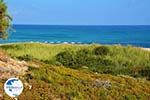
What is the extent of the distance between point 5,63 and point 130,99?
22.8ft

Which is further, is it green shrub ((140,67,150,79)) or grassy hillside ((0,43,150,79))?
grassy hillside ((0,43,150,79))

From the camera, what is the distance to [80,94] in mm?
30125

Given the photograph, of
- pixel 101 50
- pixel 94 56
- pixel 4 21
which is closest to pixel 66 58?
pixel 94 56

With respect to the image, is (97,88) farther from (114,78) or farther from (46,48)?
(46,48)

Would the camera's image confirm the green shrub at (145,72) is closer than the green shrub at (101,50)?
Yes

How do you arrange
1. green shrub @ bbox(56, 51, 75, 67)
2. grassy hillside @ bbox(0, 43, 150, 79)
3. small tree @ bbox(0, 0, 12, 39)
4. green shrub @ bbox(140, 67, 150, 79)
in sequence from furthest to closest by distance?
green shrub @ bbox(56, 51, 75, 67)
grassy hillside @ bbox(0, 43, 150, 79)
green shrub @ bbox(140, 67, 150, 79)
small tree @ bbox(0, 0, 12, 39)

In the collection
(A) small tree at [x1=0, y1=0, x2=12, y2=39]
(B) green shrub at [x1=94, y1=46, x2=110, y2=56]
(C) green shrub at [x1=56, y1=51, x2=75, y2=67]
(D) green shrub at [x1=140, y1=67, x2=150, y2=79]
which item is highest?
(A) small tree at [x1=0, y1=0, x2=12, y2=39]

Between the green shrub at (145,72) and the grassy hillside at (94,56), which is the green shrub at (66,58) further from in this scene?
the green shrub at (145,72)

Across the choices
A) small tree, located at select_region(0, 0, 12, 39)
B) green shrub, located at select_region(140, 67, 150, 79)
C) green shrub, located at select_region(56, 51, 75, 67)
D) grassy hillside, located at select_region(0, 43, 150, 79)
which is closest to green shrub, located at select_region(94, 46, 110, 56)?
grassy hillside, located at select_region(0, 43, 150, 79)

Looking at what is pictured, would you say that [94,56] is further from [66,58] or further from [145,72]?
[145,72]

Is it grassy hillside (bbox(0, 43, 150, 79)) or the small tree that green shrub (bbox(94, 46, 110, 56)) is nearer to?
grassy hillside (bbox(0, 43, 150, 79))

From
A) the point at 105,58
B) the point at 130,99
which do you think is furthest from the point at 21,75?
the point at 105,58

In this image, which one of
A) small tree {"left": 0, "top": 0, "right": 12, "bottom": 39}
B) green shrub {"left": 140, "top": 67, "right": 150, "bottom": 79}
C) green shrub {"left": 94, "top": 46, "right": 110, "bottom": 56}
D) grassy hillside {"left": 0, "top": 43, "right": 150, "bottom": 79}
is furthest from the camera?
green shrub {"left": 94, "top": 46, "right": 110, "bottom": 56}

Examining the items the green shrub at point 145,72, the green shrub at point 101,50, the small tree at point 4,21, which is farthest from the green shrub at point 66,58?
the small tree at point 4,21
